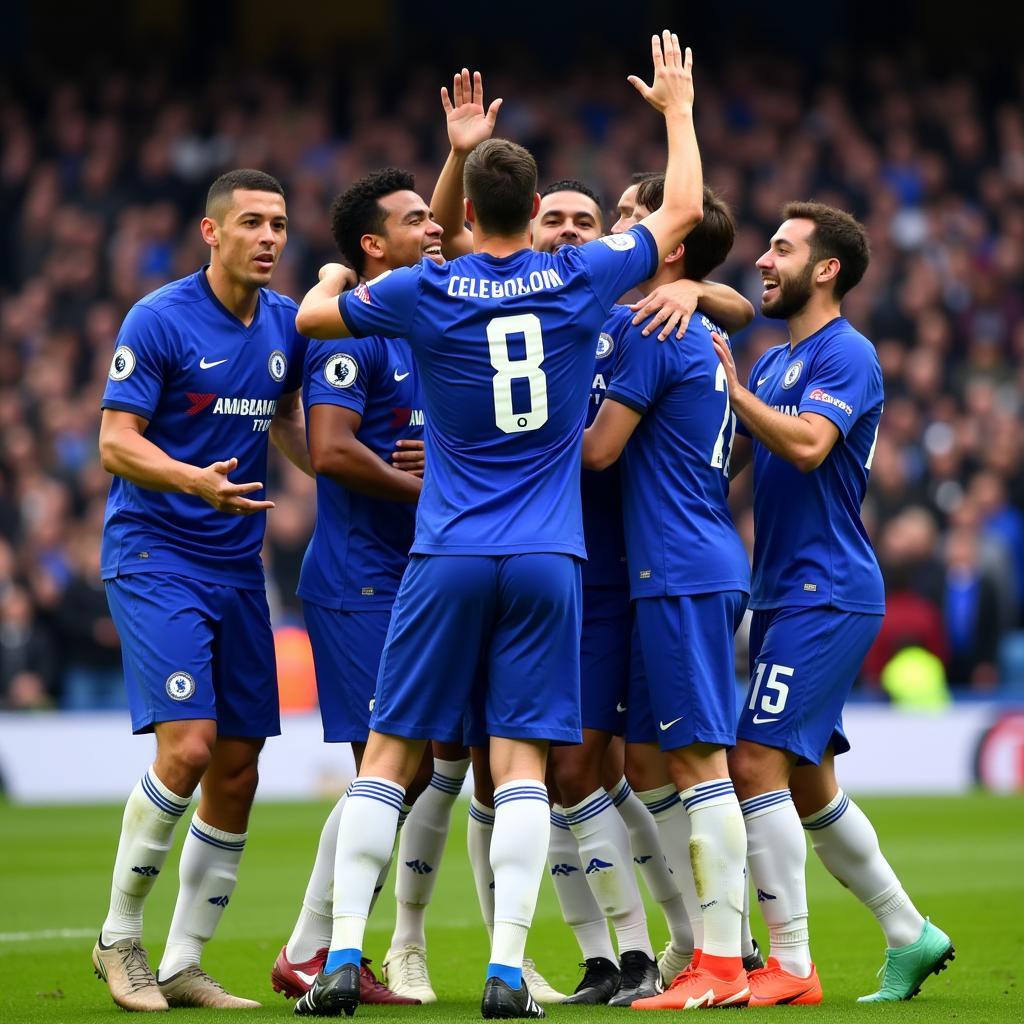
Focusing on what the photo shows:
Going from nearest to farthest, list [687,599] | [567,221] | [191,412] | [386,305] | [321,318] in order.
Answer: [386,305] → [321,318] → [687,599] → [191,412] → [567,221]

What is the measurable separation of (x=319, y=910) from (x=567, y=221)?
272 centimetres

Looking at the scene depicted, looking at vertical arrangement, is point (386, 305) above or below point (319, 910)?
above

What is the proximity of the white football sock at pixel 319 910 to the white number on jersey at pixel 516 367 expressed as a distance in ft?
5.56

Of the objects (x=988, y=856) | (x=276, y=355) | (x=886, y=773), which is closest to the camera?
(x=276, y=355)

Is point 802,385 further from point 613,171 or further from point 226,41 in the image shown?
point 226,41

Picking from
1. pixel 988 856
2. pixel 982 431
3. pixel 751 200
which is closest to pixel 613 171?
pixel 751 200

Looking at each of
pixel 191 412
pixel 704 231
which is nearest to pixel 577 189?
pixel 704 231

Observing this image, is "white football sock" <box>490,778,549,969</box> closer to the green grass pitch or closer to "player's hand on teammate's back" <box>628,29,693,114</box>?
the green grass pitch

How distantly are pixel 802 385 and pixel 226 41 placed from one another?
74.4ft

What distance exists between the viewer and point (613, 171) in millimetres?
22016

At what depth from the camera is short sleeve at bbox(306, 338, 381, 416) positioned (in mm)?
6992

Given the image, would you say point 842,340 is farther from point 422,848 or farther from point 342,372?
point 422,848

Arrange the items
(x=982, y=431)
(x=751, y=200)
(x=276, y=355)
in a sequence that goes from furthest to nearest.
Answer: (x=751, y=200), (x=982, y=431), (x=276, y=355)

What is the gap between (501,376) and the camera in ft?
19.8
